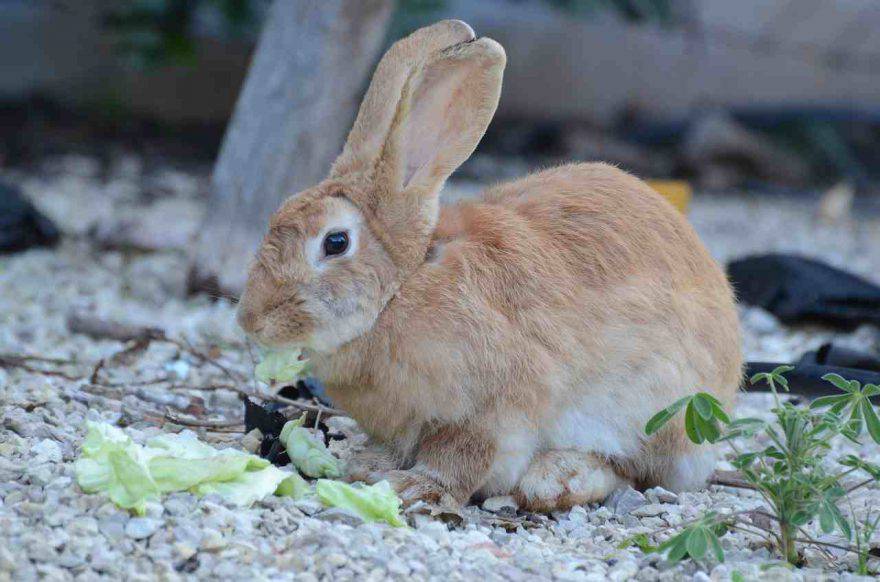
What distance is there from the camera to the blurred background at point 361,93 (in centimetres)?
631

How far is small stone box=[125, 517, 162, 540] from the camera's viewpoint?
121 inches

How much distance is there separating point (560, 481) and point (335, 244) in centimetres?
101

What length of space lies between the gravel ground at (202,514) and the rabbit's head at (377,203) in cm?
56

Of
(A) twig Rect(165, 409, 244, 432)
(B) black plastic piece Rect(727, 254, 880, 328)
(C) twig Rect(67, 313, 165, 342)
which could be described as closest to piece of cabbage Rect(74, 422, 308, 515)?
(A) twig Rect(165, 409, 244, 432)

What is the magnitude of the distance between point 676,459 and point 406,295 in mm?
1067

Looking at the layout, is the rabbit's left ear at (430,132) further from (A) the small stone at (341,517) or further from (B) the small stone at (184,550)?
(B) the small stone at (184,550)

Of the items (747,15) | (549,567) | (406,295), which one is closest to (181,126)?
(747,15)

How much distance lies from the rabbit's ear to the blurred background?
93.9 inches

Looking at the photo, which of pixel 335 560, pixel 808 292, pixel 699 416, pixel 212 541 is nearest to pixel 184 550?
pixel 212 541

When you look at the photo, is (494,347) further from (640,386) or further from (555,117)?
(555,117)

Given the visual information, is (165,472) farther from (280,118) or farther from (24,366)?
(280,118)

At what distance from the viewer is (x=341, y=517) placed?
3.37 meters

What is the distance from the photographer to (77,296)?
6.29 metres

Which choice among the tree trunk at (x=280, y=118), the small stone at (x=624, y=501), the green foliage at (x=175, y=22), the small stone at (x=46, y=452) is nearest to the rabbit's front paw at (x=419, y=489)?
the small stone at (x=624, y=501)
